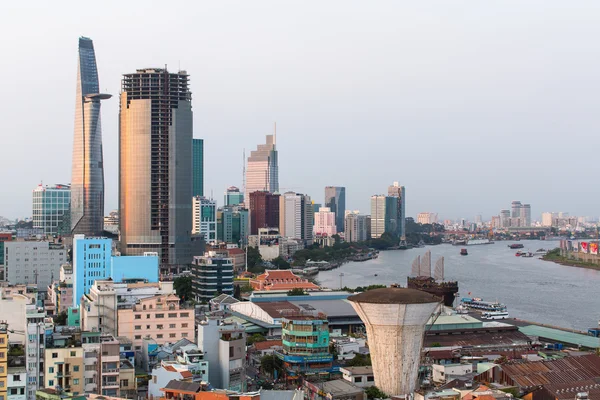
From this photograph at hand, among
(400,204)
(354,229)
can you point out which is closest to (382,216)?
(400,204)

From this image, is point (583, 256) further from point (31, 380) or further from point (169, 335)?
point (31, 380)

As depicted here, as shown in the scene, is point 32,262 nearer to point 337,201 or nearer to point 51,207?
point 51,207

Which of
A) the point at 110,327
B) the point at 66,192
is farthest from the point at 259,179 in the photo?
the point at 110,327

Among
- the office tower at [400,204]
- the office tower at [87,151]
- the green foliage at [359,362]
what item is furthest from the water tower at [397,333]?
the office tower at [400,204]

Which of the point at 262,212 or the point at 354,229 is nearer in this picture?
the point at 262,212

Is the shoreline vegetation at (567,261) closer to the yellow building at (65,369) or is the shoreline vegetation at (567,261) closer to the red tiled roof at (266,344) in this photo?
the red tiled roof at (266,344)

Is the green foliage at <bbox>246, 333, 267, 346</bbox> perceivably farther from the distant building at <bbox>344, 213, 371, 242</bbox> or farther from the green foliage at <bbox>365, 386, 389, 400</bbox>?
the distant building at <bbox>344, 213, 371, 242</bbox>
